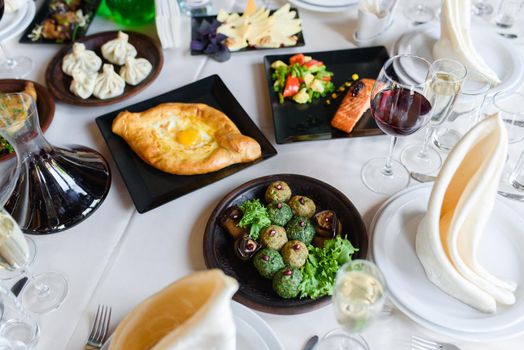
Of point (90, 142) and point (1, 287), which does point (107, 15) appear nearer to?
point (90, 142)

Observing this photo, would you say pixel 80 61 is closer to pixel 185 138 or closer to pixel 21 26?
pixel 21 26

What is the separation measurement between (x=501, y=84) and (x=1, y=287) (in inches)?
58.9

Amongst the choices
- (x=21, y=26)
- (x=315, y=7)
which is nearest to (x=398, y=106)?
(x=315, y=7)

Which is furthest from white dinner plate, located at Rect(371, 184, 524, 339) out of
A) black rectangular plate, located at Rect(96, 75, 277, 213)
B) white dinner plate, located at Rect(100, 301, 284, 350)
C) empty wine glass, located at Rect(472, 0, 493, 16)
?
empty wine glass, located at Rect(472, 0, 493, 16)

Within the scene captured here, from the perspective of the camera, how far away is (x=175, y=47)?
1.75 meters

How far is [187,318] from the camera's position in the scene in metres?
0.77

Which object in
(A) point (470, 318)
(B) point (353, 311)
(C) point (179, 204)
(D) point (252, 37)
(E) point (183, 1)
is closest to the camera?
(B) point (353, 311)

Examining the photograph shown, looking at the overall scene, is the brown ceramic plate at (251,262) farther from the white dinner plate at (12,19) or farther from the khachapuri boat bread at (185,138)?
the white dinner plate at (12,19)

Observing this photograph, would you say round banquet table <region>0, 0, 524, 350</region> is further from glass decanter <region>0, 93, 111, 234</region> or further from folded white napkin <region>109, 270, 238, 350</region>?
folded white napkin <region>109, 270, 238, 350</region>

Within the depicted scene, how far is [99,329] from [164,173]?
0.47 metres

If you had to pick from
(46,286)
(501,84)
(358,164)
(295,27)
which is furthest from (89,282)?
(501,84)

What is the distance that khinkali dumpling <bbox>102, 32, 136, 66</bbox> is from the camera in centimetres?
167

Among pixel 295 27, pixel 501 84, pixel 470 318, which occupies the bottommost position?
pixel 470 318

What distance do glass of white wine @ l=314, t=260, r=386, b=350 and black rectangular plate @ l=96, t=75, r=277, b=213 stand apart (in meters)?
0.56
